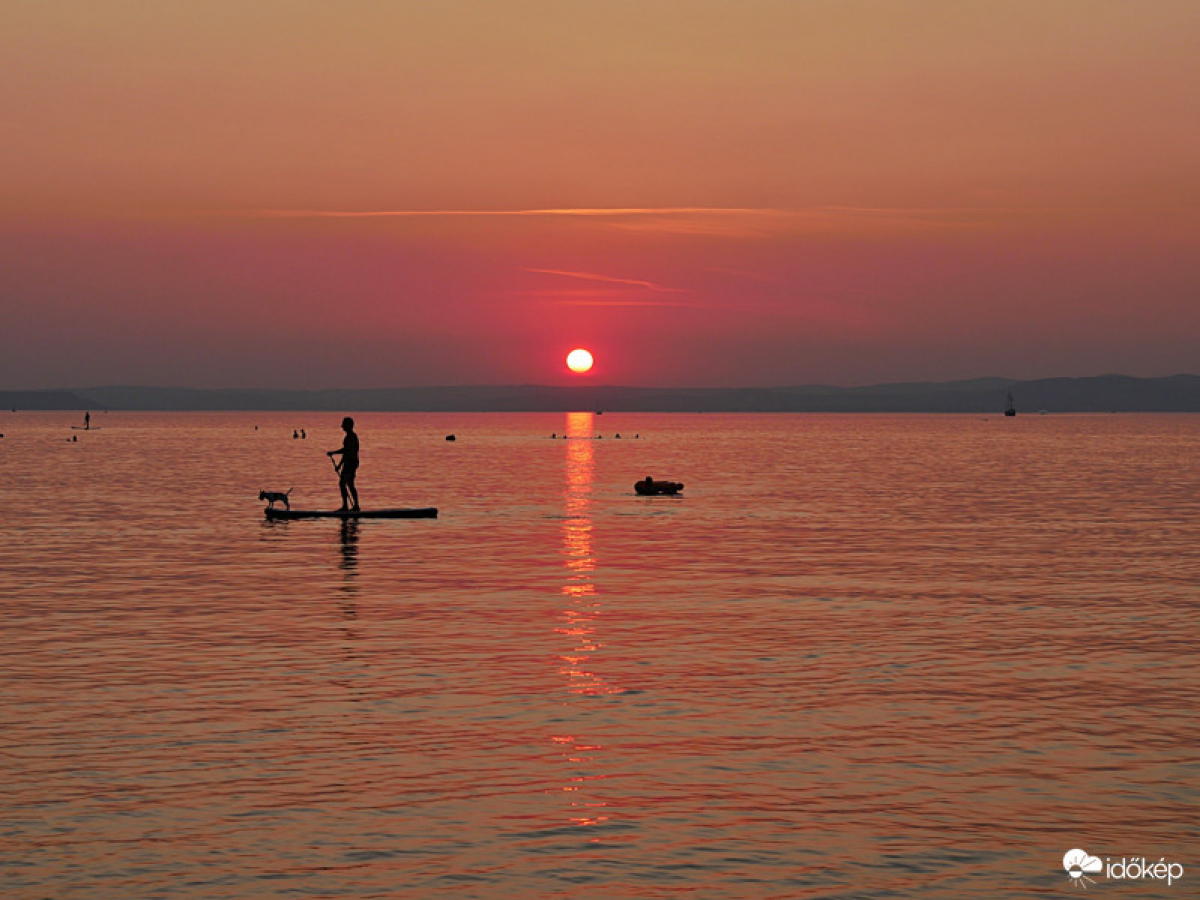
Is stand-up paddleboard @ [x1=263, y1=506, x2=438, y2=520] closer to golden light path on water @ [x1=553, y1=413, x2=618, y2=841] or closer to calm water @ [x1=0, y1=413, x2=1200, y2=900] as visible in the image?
golden light path on water @ [x1=553, y1=413, x2=618, y2=841]

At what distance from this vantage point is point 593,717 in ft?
66.7

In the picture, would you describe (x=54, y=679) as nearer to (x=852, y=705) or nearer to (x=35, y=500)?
(x=852, y=705)

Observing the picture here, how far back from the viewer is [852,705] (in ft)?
69.6

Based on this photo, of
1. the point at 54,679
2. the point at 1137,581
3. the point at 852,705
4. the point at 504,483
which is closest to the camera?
the point at 852,705

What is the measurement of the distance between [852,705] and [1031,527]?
119ft

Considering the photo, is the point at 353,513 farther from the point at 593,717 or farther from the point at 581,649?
the point at 593,717

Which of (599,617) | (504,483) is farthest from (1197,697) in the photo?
(504,483)

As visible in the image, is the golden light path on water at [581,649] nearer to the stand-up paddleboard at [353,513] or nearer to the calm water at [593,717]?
the calm water at [593,717]

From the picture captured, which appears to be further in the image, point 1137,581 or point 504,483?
point 504,483

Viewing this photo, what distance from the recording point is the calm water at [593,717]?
46.3ft

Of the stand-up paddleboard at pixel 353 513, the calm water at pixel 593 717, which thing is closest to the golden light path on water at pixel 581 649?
the calm water at pixel 593 717

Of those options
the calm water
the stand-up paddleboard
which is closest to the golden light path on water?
the calm water

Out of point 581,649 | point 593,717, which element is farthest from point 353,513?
point 593,717

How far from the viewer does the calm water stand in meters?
14.1
